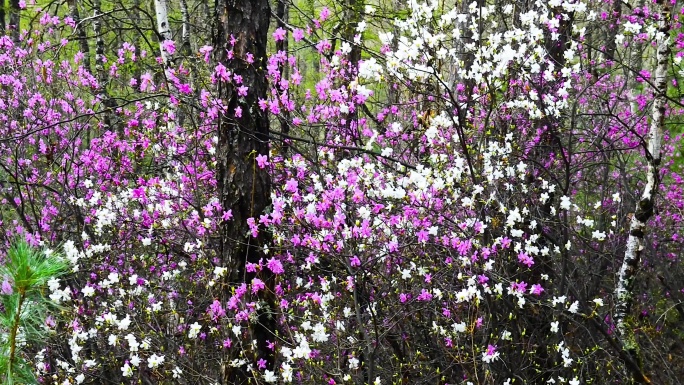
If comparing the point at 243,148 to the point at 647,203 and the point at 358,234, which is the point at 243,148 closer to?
the point at 358,234

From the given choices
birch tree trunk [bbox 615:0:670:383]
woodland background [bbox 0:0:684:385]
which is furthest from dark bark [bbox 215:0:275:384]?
birch tree trunk [bbox 615:0:670:383]

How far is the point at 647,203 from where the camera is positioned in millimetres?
4809

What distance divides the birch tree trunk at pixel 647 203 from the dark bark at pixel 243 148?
2.86m

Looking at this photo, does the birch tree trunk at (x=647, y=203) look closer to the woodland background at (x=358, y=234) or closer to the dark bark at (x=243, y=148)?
the woodland background at (x=358, y=234)

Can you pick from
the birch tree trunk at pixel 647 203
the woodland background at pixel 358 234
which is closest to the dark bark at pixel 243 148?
the woodland background at pixel 358 234

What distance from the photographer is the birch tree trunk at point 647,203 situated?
15.5 ft

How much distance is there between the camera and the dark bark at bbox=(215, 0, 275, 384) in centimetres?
427

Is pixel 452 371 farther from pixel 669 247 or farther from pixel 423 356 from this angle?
pixel 669 247

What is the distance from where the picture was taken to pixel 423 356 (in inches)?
192

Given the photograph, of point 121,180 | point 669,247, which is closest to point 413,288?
point 121,180

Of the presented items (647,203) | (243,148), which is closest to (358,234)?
(243,148)

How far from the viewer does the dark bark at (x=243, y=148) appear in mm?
4270

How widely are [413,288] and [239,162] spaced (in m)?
1.67

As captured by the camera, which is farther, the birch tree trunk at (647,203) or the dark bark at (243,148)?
the birch tree trunk at (647,203)
